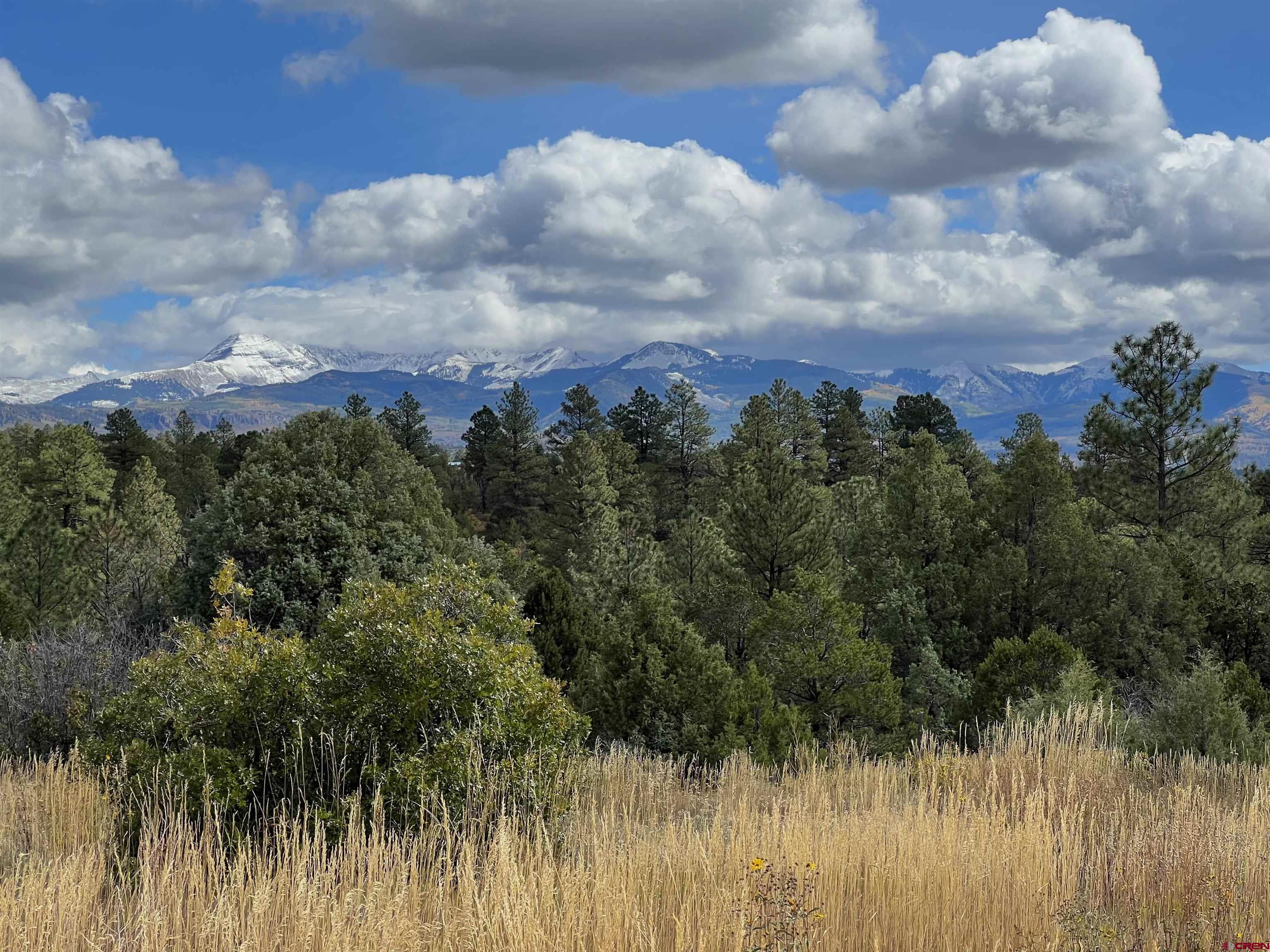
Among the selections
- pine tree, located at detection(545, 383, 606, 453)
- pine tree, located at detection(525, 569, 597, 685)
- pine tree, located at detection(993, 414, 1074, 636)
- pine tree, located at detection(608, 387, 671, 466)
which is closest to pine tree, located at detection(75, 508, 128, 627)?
pine tree, located at detection(525, 569, 597, 685)

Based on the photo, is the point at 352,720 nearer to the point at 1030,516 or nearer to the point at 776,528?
the point at 776,528

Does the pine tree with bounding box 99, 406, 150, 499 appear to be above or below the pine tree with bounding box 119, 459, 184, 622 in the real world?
above

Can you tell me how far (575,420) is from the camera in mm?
75125

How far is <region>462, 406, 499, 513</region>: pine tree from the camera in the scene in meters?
71.2

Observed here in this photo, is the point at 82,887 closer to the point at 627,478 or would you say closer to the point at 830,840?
the point at 830,840

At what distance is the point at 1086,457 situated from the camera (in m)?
38.2

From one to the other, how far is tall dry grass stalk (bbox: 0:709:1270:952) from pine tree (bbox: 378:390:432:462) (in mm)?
67550

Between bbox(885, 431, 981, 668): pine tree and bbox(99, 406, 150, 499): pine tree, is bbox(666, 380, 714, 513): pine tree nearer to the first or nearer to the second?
bbox(885, 431, 981, 668): pine tree

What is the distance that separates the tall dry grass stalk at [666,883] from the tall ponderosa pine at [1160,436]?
32.1 m

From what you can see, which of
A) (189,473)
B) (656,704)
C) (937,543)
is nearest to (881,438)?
(937,543)

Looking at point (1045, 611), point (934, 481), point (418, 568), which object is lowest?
point (1045, 611)

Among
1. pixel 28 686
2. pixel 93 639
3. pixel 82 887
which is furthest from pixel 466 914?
pixel 93 639

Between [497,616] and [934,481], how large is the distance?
82.8 feet

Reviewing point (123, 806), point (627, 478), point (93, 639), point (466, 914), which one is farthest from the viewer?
point (627, 478)
